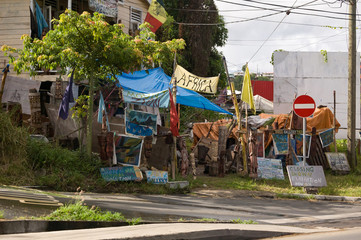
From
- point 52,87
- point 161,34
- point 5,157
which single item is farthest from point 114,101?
point 161,34

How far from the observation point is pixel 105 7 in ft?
72.4

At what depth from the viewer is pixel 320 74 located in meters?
32.3

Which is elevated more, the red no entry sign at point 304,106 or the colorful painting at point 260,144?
the red no entry sign at point 304,106

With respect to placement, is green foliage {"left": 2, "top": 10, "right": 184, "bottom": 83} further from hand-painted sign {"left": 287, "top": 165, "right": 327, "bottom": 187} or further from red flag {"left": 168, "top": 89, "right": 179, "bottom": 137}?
hand-painted sign {"left": 287, "top": 165, "right": 327, "bottom": 187}

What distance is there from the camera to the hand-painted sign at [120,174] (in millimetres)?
13906

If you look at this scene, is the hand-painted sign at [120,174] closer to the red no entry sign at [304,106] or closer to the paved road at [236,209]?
the paved road at [236,209]

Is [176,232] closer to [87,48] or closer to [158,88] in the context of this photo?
[87,48]

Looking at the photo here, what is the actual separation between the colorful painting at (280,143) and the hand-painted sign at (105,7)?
31.6 ft

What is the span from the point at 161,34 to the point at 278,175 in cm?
1738

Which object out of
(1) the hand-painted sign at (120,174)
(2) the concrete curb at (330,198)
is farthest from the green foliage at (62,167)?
(2) the concrete curb at (330,198)

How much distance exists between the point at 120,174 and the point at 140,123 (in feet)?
7.21

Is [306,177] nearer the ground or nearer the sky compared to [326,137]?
nearer the ground

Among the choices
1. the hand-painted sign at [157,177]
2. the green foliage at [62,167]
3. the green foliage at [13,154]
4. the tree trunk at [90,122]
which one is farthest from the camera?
the tree trunk at [90,122]

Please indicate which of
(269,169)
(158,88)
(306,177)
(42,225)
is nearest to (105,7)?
(158,88)
